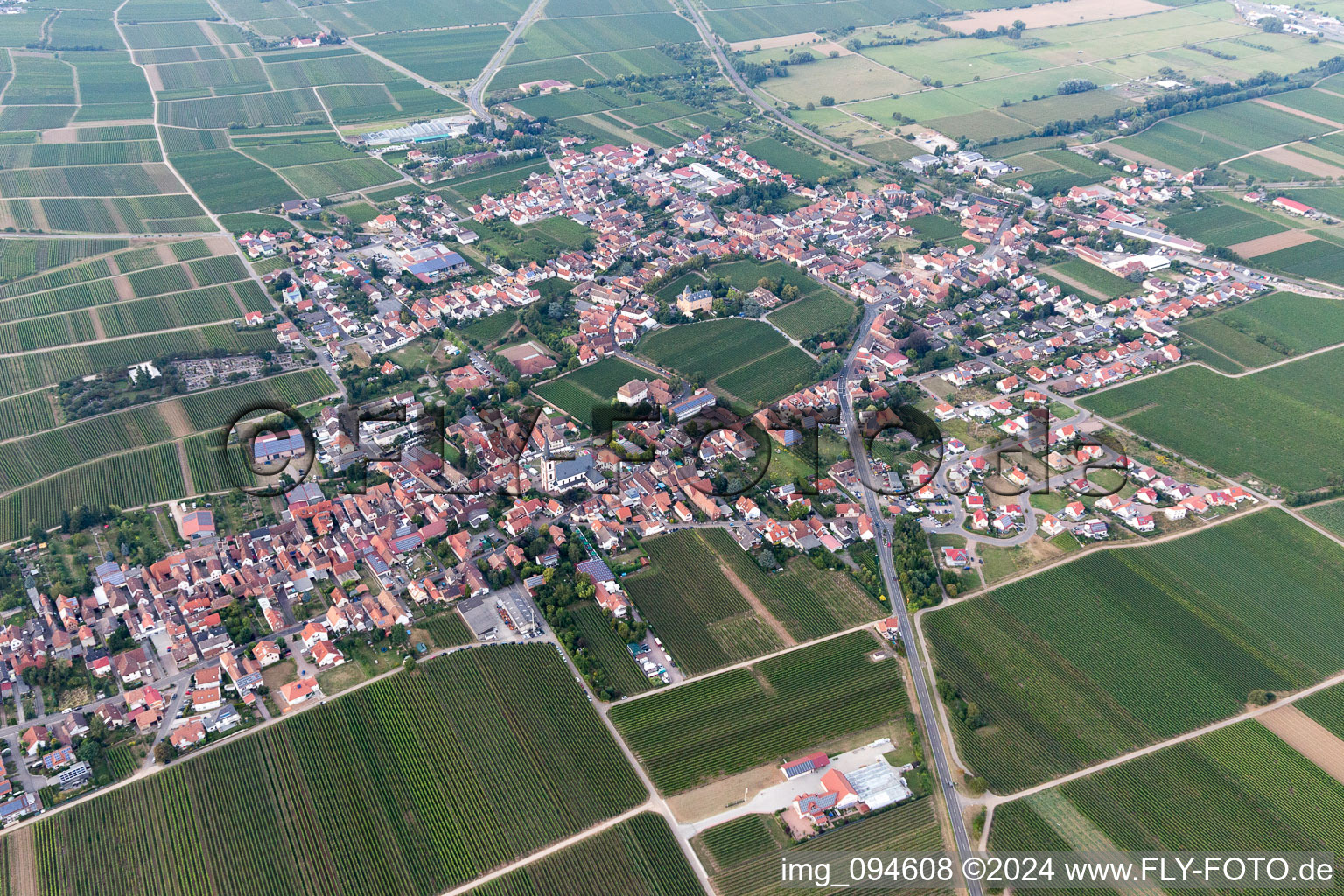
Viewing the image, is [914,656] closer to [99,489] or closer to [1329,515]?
[1329,515]

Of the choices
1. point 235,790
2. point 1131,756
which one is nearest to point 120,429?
point 235,790

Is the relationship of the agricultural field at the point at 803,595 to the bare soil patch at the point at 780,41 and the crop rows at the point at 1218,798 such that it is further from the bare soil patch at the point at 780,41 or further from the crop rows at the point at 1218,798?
the bare soil patch at the point at 780,41

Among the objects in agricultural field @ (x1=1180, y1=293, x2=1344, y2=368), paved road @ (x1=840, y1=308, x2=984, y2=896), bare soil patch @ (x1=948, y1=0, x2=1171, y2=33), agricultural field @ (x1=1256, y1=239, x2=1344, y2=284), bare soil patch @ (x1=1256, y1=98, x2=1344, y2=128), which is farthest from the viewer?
bare soil patch @ (x1=948, y1=0, x2=1171, y2=33)

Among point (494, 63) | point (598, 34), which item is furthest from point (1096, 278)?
point (598, 34)

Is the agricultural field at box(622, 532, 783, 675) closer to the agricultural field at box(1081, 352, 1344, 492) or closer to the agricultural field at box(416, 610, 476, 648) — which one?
the agricultural field at box(416, 610, 476, 648)

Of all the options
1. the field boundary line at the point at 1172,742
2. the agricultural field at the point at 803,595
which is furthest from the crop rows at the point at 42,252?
the field boundary line at the point at 1172,742

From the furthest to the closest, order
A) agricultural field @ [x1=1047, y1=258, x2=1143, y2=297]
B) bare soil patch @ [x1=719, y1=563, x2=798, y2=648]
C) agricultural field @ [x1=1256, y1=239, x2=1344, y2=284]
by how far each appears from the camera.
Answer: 1. agricultural field @ [x1=1256, y1=239, x2=1344, y2=284]
2. agricultural field @ [x1=1047, y1=258, x2=1143, y2=297]
3. bare soil patch @ [x1=719, y1=563, x2=798, y2=648]

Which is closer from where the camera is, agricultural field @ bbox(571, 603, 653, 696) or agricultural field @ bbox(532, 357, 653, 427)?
agricultural field @ bbox(571, 603, 653, 696)

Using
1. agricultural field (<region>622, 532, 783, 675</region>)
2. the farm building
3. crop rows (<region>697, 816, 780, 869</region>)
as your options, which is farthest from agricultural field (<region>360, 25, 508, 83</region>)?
crop rows (<region>697, 816, 780, 869</region>)

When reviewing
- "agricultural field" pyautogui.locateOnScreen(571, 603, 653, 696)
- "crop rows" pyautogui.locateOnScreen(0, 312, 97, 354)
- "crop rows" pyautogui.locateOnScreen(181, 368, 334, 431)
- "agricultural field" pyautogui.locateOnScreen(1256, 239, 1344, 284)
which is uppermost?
"agricultural field" pyautogui.locateOnScreen(1256, 239, 1344, 284)
